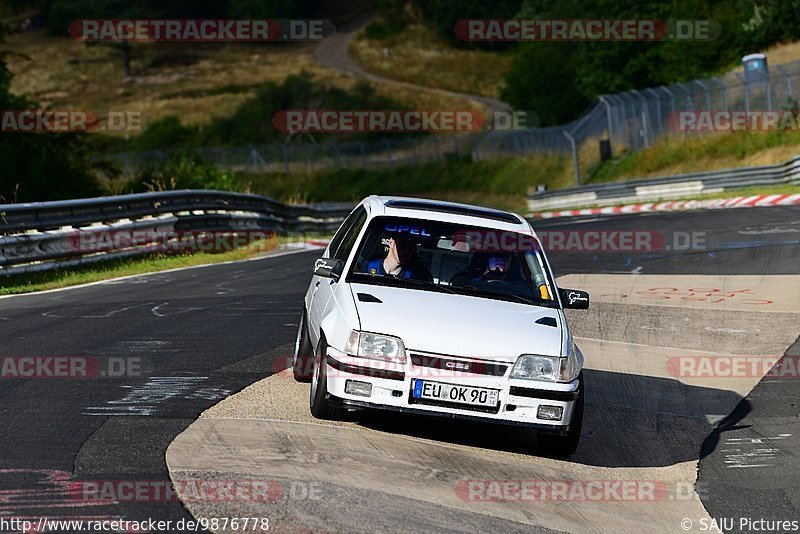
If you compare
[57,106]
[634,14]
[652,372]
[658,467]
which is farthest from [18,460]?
[57,106]

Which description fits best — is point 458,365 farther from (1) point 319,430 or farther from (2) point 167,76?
(2) point 167,76

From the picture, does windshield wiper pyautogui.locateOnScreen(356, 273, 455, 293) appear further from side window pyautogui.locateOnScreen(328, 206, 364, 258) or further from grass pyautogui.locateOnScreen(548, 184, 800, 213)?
grass pyautogui.locateOnScreen(548, 184, 800, 213)

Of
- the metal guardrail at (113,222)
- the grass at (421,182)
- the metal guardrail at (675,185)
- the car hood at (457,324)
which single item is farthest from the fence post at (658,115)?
the car hood at (457,324)

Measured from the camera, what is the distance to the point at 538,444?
859 centimetres

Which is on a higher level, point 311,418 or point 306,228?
point 311,418

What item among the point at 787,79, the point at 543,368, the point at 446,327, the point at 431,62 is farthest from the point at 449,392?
the point at 431,62

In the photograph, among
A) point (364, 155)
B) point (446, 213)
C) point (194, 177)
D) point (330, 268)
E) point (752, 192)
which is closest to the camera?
point (330, 268)

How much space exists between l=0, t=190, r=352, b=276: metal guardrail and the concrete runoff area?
27.4ft

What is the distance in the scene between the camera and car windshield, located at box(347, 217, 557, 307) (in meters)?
8.83

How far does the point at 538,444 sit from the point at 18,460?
11.5 ft

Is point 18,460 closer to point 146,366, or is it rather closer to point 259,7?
point 146,366

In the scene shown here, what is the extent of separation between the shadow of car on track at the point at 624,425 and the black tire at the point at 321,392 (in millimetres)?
293

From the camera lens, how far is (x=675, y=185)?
1618 inches

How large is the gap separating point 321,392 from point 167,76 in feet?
332
